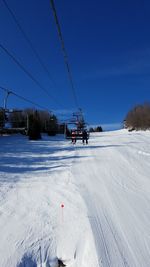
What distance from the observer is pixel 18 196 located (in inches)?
300

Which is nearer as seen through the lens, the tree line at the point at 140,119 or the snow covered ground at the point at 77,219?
the snow covered ground at the point at 77,219

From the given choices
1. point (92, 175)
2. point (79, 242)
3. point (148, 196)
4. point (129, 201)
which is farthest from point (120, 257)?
point (92, 175)

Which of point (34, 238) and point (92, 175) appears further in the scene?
point (92, 175)

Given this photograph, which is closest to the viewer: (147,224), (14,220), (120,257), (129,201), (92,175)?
(120,257)

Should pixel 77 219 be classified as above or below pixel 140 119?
below

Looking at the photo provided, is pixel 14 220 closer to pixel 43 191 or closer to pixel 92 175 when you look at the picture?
pixel 43 191

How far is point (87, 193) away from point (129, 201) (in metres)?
1.46

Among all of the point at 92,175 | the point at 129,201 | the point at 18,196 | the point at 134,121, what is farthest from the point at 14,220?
the point at 134,121

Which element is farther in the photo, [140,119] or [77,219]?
[140,119]

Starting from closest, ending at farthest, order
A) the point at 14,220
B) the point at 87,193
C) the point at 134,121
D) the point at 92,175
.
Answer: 1. the point at 14,220
2. the point at 87,193
3. the point at 92,175
4. the point at 134,121

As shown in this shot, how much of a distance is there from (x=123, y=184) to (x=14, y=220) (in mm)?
4043

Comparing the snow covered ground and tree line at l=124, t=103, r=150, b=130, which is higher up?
tree line at l=124, t=103, r=150, b=130

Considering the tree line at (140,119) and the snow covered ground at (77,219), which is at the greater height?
the tree line at (140,119)

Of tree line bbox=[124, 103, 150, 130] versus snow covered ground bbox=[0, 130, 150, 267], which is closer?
snow covered ground bbox=[0, 130, 150, 267]
